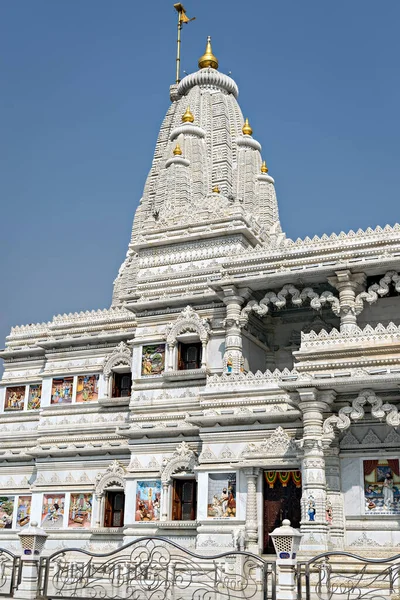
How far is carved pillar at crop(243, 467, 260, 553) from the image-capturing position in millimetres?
22297

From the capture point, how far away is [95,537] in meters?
27.6

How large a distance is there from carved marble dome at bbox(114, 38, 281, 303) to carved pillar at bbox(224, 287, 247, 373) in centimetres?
681

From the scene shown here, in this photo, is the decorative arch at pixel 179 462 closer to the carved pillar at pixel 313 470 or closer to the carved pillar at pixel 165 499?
the carved pillar at pixel 165 499

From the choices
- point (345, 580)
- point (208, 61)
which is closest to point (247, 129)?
point (208, 61)

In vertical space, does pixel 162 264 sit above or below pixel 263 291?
above

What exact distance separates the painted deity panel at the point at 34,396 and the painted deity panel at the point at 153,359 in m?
6.84

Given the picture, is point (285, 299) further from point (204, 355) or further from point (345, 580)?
point (345, 580)

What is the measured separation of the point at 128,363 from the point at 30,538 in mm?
13502

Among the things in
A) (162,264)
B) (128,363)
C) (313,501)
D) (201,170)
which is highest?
(201,170)

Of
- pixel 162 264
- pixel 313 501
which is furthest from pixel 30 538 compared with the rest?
pixel 162 264

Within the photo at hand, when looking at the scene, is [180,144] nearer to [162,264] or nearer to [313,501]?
[162,264]

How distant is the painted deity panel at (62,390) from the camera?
30.7 metres

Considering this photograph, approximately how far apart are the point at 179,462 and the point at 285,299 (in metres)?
6.52

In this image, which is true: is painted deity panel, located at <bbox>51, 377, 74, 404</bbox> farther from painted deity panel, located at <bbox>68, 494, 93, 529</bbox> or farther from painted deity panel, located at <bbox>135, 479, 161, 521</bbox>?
painted deity panel, located at <bbox>135, 479, 161, 521</bbox>
